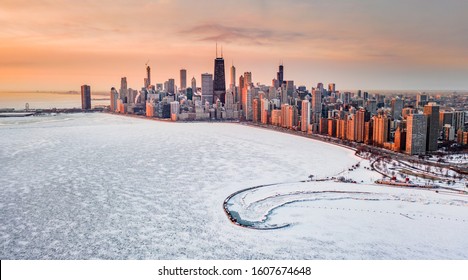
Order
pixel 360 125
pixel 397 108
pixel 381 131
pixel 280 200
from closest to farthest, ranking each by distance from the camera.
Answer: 1. pixel 280 200
2. pixel 381 131
3. pixel 360 125
4. pixel 397 108

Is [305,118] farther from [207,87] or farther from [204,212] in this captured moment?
[207,87]

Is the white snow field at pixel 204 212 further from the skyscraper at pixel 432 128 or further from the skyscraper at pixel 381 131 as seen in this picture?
the skyscraper at pixel 381 131

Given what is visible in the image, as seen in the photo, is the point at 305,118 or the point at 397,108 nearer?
the point at 305,118

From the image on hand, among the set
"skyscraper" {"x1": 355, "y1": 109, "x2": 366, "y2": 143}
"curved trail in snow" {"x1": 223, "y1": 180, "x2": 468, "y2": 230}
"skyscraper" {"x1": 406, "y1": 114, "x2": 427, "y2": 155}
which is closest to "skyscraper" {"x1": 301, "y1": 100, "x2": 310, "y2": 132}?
"skyscraper" {"x1": 355, "y1": 109, "x2": 366, "y2": 143}

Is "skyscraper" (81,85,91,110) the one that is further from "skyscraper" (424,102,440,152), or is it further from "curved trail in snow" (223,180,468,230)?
"curved trail in snow" (223,180,468,230)

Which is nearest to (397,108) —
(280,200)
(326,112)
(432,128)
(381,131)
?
(326,112)

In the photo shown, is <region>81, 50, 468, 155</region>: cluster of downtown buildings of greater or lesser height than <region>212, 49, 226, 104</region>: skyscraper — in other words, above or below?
below
